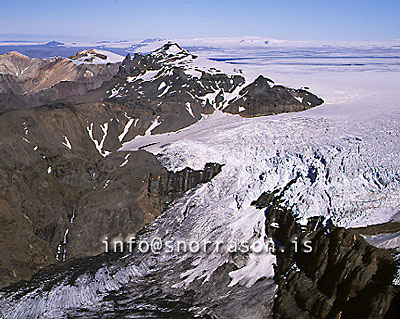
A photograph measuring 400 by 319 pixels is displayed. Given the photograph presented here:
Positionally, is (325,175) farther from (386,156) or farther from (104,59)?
(104,59)

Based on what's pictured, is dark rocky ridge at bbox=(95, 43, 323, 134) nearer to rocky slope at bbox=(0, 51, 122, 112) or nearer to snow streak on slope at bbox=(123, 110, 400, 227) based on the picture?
snow streak on slope at bbox=(123, 110, 400, 227)

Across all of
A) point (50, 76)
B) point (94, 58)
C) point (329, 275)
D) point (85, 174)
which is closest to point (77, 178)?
point (85, 174)

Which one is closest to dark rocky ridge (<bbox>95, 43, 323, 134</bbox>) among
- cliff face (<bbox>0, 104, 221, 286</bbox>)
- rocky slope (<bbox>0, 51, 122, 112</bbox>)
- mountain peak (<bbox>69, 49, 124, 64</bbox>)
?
cliff face (<bbox>0, 104, 221, 286</bbox>)

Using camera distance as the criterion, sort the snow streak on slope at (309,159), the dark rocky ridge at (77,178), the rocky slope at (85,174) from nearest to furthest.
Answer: the snow streak on slope at (309,159), the dark rocky ridge at (77,178), the rocky slope at (85,174)

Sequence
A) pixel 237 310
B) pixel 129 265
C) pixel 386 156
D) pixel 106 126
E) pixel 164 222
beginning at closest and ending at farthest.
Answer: pixel 237 310
pixel 129 265
pixel 386 156
pixel 164 222
pixel 106 126

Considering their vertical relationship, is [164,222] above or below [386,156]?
below

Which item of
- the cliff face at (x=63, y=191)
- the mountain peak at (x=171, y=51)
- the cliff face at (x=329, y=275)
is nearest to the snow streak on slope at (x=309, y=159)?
the cliff face at (x=329, y=275)

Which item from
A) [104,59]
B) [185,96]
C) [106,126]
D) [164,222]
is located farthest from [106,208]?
[104,59]

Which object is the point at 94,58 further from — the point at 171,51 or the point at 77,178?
the point at 77,178

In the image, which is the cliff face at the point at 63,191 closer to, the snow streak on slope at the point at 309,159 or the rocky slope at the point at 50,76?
the snow streak on slope at the point at 309,159
